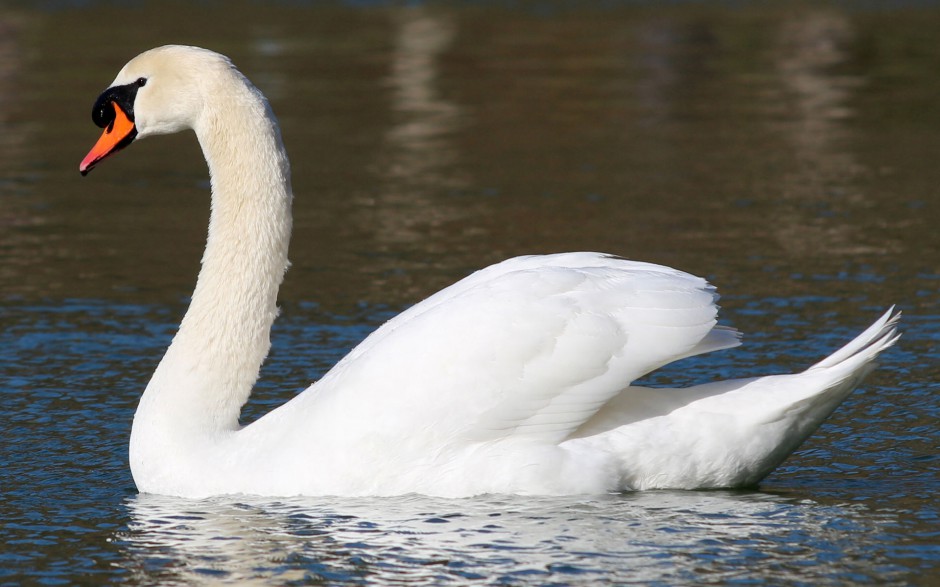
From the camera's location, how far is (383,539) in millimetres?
5984

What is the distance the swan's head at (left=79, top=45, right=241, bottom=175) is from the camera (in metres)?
6.97

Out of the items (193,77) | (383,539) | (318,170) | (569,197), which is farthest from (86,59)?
(383,539)

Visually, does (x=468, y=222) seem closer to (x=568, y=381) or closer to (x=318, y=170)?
(x=318, y=170)

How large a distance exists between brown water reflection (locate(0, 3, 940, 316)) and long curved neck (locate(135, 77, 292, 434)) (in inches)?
125

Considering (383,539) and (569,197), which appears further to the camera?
(569,197)

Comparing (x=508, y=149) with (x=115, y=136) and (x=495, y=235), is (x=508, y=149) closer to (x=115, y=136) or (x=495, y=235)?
(x=495, y=235)

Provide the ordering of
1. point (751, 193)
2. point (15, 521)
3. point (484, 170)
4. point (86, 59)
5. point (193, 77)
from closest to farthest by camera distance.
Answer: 1. point (15, 521)
2. point (193, 77)
3. point (751, 193)
4. point (484, 170)
5. point (86, 59)

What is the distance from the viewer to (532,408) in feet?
20.6

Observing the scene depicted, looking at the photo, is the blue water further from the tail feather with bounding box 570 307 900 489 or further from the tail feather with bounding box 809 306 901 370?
the tail feather with bounding box 809 306 901 370

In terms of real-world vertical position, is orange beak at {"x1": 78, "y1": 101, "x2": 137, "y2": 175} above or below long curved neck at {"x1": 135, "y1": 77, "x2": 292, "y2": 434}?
above

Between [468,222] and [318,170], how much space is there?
10.1 ft

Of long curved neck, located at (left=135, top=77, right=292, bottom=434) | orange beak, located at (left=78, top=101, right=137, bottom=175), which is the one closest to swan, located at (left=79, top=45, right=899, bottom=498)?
long curved neck, located at (left=135, top=77, right=292, bottom=434)

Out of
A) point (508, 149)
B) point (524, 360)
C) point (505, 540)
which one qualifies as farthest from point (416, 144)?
point (505, 540)

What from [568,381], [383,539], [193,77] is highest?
[193,77]
